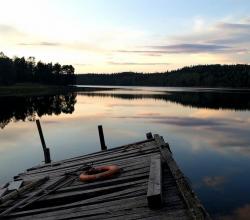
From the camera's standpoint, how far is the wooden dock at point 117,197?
323 inches

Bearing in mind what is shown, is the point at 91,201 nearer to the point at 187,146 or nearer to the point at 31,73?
the point at 187,146

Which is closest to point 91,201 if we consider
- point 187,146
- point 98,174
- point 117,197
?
point 117,197

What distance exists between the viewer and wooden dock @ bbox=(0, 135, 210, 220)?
8195 millimetres

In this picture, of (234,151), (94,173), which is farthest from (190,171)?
(94,173)

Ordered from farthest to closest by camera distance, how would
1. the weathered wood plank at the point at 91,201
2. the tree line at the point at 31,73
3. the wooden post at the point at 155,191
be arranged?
the tree line at the point at 31,73, the weathered wood plank at the point at 91,201, the wooden post at the point at 155,191

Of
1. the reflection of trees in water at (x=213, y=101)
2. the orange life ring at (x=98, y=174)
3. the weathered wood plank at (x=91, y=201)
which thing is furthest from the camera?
the reflection of trees in water at (x=213, y=101)

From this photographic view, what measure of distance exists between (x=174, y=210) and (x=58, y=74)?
194 m

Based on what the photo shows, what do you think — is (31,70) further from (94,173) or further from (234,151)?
(94,173)

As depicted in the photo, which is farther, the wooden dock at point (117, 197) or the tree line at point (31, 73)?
the tree line at point (31, 73)

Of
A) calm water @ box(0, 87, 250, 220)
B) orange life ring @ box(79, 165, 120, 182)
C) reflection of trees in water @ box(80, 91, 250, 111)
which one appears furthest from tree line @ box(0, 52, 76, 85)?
orange life ring @ box(79, 165, 120, 182)

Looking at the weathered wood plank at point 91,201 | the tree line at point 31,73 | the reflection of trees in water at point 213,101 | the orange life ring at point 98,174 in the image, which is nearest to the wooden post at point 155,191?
the weathered wood plank at point 91,201

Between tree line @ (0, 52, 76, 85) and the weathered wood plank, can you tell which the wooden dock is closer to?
the weathered wood plank

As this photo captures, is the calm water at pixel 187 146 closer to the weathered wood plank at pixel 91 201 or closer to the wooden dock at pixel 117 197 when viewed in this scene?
the wooden dock at pixel 117 197

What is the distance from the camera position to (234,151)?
27.6m
